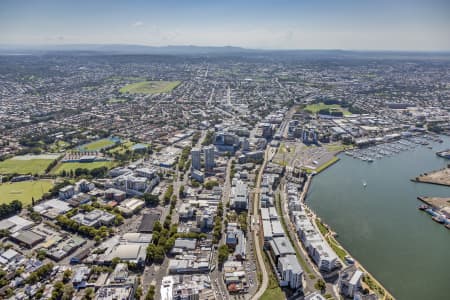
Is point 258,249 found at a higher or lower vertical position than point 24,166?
lower

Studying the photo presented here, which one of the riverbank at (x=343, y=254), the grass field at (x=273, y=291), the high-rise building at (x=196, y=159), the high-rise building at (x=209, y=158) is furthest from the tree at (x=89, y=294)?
the high-rise building at (x=209, y=158)

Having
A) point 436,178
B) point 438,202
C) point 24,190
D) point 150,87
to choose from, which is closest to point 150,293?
point 24,190

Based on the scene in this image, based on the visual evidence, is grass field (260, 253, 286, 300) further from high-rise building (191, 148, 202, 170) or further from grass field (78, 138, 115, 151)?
grass field (78, 138, 115, 151)

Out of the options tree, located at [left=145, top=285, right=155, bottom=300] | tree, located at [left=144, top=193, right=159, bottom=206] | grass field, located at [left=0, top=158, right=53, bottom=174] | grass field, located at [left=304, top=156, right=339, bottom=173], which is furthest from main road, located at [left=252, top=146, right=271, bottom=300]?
grass field, located at [left=0, top=158, right=53, bottom=174]

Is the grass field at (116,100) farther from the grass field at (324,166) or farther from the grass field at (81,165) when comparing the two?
the grass field at (324,166)

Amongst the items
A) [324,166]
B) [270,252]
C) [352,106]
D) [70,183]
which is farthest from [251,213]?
[352,106]

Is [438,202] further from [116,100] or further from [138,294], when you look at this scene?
[116,100]
